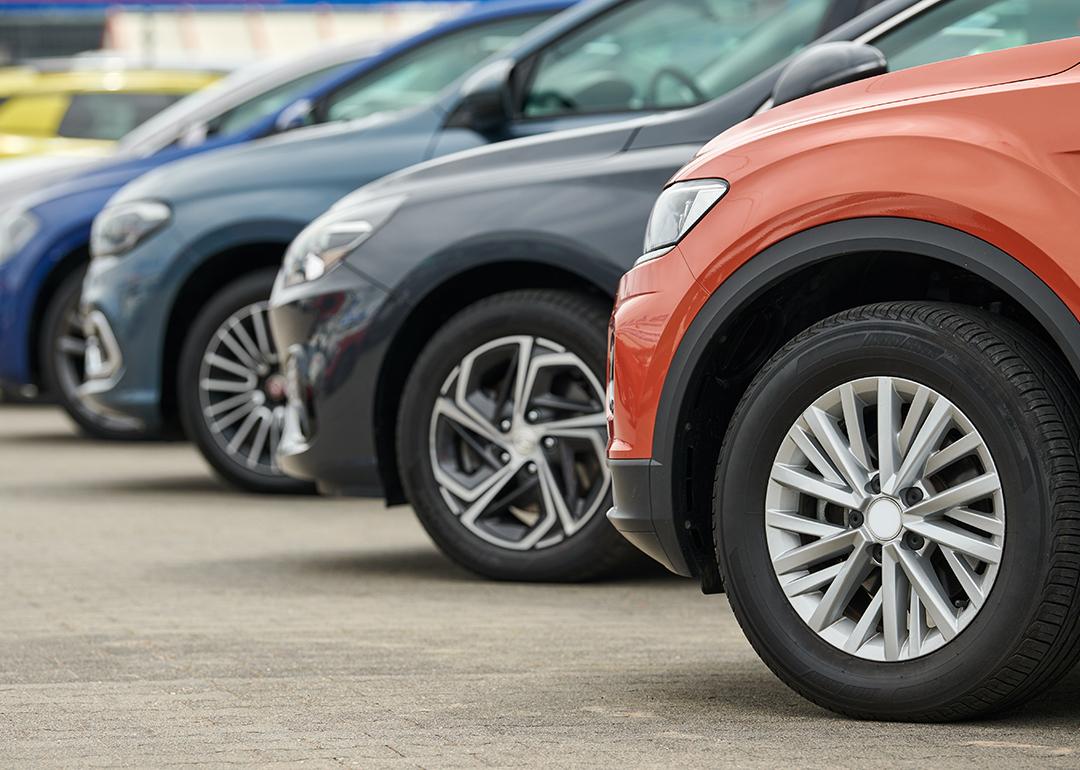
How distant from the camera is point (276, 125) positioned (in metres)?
10.0

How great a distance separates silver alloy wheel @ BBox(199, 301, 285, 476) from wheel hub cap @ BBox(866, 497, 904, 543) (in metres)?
5.04

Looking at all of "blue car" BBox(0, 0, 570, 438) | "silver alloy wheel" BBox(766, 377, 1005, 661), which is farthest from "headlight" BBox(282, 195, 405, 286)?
"blue car" BBox(0, 0, 570, 438)

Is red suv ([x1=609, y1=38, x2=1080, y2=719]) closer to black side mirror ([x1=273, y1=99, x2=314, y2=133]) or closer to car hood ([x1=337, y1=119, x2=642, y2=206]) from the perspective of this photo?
car hood ([x1=337, y1=119, x2=642, y2=206])

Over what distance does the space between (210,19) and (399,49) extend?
99.1 feet

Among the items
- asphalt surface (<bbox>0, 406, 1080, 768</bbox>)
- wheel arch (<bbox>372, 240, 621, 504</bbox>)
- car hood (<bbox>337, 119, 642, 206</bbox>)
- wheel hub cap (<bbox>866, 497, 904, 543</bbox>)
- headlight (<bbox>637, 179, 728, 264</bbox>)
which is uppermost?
car hood (<bbox>337, 119, 642, 206</bbox>)

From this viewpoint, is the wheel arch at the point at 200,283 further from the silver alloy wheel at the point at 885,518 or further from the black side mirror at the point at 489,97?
the silver alloy wheel at the point at 885,518

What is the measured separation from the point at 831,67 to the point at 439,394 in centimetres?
175

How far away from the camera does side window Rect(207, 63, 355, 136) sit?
11.1 meters

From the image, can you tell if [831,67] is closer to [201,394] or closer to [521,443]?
[521,443]

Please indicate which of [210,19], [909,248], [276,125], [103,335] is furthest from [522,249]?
[210,19]

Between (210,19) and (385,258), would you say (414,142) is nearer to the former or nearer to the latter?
(385,258)

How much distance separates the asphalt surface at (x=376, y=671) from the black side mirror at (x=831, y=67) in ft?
4.65

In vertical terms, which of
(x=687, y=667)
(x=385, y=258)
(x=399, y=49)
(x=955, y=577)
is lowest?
(x=687, y=667)

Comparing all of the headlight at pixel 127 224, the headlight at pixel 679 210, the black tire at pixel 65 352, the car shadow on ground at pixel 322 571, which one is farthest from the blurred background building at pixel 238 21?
the headlight at pixel 679 210
